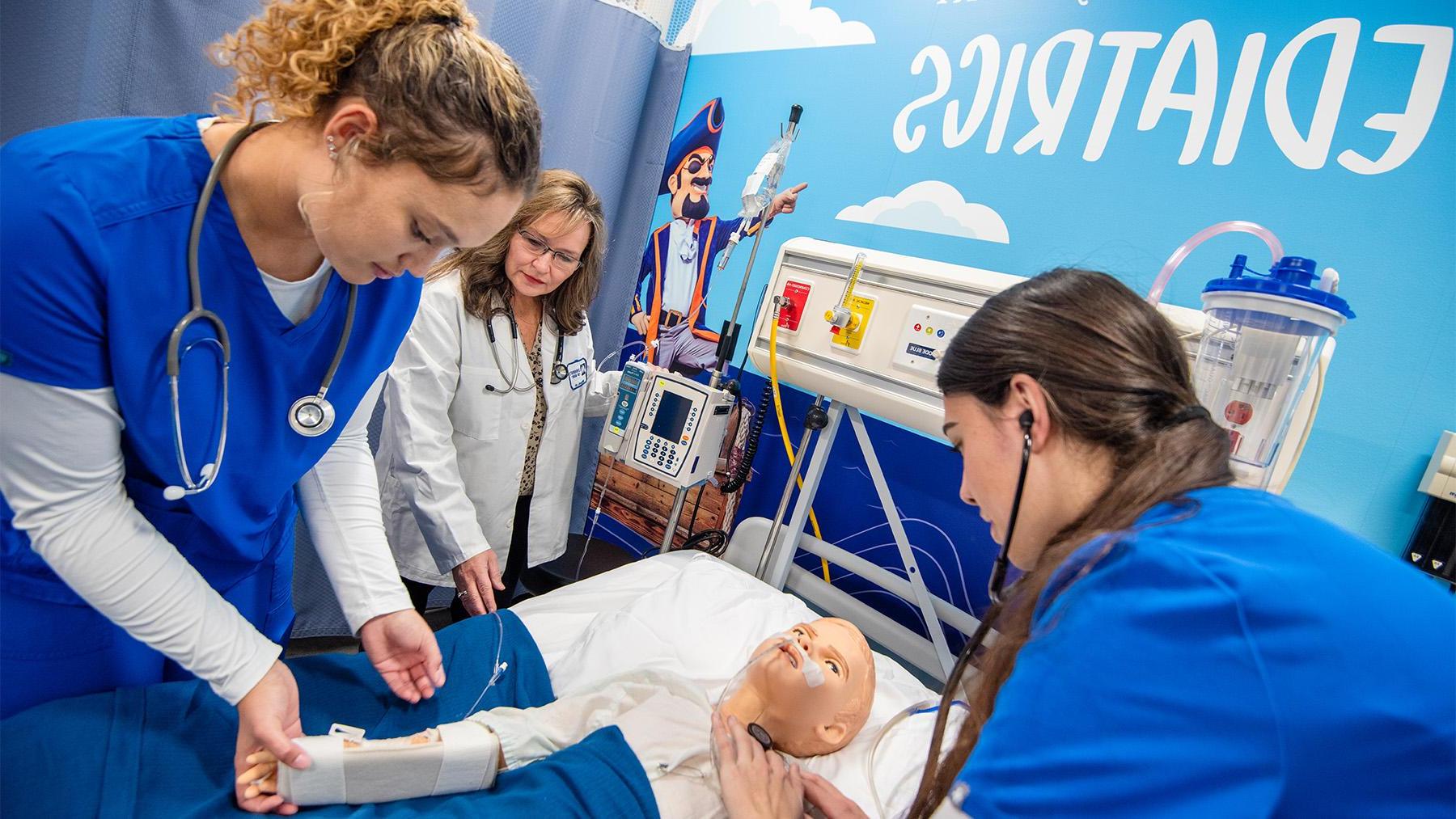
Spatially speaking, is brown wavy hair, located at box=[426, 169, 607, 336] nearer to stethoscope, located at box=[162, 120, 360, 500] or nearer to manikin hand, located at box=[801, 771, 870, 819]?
stethoscope, located at box=[162, 120, 360, 500]

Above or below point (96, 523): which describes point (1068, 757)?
above

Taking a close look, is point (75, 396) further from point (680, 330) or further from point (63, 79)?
point (680, 330)

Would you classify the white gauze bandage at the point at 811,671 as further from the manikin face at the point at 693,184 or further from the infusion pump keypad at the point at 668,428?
the manikin face at the point at 693,184

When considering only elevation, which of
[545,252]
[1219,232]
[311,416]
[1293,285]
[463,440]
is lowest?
[463,440]

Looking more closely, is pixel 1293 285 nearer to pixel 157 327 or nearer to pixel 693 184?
pixel 157 327

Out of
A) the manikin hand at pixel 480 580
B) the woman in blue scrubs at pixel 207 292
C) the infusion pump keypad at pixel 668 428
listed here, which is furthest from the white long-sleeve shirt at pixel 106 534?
the infusion pump keypad at pixel 668 428

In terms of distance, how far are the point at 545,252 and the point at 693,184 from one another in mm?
1332

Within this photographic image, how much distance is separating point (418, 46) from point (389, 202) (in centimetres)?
18

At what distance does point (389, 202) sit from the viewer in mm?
860

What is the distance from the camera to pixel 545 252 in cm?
197

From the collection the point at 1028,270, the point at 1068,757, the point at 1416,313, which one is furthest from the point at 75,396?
the point at 1416,313

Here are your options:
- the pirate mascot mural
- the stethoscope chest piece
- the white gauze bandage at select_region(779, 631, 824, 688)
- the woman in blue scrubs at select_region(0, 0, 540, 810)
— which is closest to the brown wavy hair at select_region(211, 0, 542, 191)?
the woman in blue scrubs at select_region(0, 0, 540, 810)

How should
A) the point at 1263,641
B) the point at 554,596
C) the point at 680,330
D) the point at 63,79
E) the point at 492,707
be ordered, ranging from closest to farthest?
the point at 1263,641, the point at 492,707, the point at 63,79, the point at 554,596, the point at 680,330

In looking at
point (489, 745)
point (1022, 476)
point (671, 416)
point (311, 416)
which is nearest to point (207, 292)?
point (311, 416)
